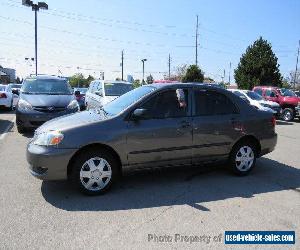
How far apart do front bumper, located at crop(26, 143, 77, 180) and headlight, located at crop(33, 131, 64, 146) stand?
0.07 metres

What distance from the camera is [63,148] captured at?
5.21 m

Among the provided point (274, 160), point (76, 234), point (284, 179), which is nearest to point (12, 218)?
point (76, 234)

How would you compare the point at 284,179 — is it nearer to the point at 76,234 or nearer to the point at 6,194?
the point at 76,234

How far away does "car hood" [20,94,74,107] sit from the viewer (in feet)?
35.3

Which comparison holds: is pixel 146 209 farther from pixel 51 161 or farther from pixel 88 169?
pixel 51 161

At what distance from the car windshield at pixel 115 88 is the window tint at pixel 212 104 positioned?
754cm

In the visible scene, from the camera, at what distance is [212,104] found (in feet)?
21.1

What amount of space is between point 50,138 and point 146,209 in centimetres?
169

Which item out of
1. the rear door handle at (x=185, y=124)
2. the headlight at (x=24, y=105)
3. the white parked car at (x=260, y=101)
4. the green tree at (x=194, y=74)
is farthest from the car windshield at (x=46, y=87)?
the green tree at (x=194, y=74)

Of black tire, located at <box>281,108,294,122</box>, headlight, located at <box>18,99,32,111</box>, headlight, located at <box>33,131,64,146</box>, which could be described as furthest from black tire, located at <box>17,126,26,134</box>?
black tire, located at <box>281,108,294,122</box>

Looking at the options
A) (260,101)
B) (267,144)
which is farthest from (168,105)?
(260,101)

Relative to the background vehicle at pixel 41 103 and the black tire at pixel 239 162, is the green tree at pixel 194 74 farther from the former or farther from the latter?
the black tire at pixel 239 162

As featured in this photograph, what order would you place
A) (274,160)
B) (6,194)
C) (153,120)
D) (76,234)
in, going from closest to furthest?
(76,234) → (6,194) → (153,120) → (274,160)

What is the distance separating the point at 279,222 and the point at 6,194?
3.82m
